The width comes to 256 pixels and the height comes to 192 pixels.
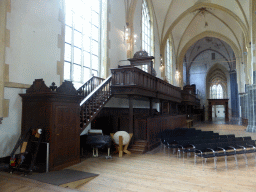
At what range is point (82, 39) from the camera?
9422mm

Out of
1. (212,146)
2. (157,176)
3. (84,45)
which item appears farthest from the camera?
(84,45)

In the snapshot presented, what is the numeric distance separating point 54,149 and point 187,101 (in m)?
16.8

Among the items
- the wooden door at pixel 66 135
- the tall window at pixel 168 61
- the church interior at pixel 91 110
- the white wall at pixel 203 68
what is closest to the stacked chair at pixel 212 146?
the church interior at pixel 91 110

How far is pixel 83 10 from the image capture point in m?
9.62

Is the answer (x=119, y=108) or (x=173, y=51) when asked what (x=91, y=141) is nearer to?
(x=119, y=108)

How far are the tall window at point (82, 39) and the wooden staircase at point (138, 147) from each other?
12.3 feet

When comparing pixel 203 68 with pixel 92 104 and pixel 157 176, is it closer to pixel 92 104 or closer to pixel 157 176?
pixel 92 104

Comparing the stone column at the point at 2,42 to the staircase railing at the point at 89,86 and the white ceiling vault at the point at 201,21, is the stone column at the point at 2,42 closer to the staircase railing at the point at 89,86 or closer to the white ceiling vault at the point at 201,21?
the staircase railing at the point at 89,86

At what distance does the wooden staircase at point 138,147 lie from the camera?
8032mm

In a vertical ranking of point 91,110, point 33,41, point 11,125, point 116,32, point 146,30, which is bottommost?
point 11,125

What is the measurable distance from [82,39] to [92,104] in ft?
11.6

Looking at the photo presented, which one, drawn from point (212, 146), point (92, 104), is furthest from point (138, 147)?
point (212, 146)

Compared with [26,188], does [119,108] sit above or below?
above

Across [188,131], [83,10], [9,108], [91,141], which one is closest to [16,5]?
Answer: [9,108]
